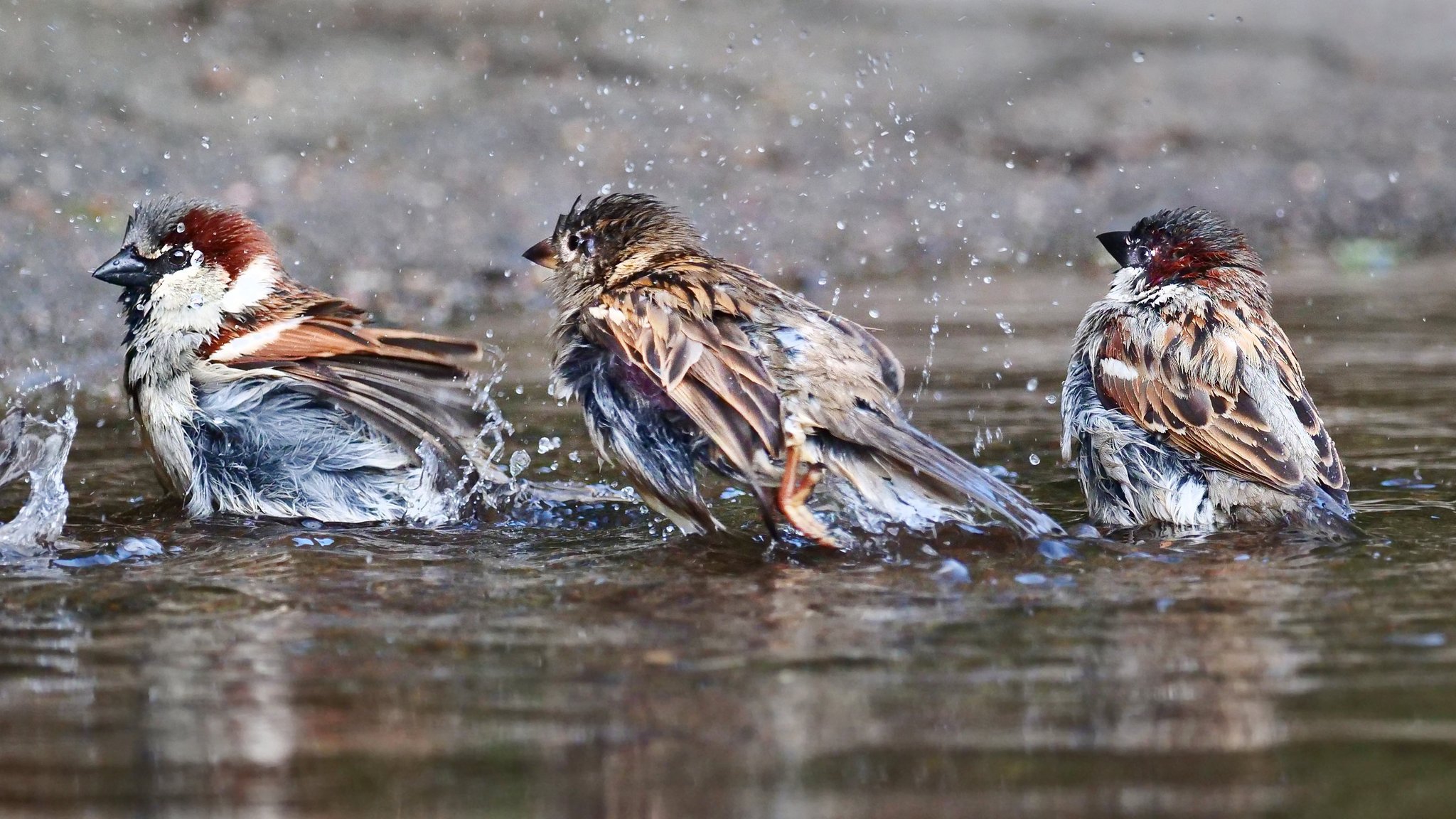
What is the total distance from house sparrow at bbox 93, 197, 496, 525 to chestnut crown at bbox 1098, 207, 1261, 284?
2248 millimetres

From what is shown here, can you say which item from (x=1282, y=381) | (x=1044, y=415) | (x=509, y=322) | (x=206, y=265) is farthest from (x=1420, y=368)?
(x=206, y=265)

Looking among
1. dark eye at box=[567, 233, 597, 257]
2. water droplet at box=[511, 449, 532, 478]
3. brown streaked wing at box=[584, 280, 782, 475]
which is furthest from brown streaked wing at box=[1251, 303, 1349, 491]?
water droplet at box=[511, 449, 532, 478]

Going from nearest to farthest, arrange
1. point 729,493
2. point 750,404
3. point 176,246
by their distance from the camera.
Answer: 1. point 750,404
2. point 729,493
3. point 176,246

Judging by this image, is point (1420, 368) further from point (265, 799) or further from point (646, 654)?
point (265, 799)

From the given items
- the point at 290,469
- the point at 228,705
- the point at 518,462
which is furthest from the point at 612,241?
the point at 228,705

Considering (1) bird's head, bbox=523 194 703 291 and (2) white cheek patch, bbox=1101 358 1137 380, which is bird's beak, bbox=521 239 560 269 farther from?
(2) white cheek patch, bbox=1101 358 1137 380

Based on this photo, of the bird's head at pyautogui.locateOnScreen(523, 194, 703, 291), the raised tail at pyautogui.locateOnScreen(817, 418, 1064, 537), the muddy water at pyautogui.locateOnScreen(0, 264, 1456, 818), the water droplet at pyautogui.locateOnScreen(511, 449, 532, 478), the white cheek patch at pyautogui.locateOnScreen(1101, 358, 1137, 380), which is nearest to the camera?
the muddy water at pyautogui.locateOnScreen(0, 264, 1456, 818)

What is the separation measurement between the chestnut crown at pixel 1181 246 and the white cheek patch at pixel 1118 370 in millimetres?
508

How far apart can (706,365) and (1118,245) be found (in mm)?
1833

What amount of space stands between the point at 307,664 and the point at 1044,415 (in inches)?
155

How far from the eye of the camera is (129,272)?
5.92 meters

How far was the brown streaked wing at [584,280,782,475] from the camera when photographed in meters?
4.99

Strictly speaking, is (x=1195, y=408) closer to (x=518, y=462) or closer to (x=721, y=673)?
(x=518, y=462)

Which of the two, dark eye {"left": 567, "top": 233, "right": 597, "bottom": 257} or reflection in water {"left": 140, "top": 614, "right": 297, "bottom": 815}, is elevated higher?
dark eye {"left": 567, "top": 233, "right": 597, "bottom": 257}
